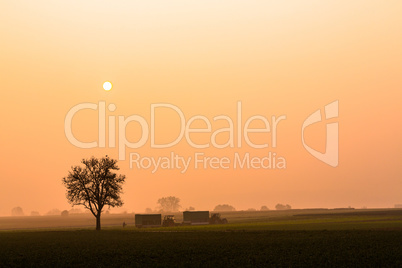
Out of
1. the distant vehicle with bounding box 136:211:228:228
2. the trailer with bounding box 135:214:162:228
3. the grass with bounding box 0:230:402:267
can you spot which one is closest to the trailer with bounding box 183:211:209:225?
the distant vehicle with bounding box 136:211:228:228

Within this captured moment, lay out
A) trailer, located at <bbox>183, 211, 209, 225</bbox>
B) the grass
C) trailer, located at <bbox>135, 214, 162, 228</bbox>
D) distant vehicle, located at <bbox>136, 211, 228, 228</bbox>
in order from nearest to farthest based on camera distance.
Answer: the grass
trailer, located at <bbox>135, 214, 162, 228</bbox>
distant vehicle, located at <bbox>136, 211, 228, 228</bbox>
trailer, located at <bbox>183, 211, 209, 225</bbox>

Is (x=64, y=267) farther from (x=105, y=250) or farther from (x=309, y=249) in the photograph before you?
(x=309, y=249)

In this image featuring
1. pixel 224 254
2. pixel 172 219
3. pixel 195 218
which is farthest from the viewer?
pixel 195 218

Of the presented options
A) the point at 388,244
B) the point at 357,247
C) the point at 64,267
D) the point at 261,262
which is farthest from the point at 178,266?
the point at 388,244

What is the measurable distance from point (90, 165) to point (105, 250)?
177 ft

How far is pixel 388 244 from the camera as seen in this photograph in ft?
175

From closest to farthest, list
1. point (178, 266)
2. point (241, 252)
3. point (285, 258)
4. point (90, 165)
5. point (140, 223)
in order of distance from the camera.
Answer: point (178, 266) < point (285, 258) < point (241, 252) < point (90, 165) < point (140, 223)

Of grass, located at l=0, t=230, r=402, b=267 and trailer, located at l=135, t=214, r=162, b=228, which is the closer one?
grass, located at l=0, t=230, r=402, b=267

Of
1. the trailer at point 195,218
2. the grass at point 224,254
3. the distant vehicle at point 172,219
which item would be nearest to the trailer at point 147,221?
the distant vehicle at point 172,219

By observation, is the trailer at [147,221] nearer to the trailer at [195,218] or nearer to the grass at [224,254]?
the trailer at [195,218]

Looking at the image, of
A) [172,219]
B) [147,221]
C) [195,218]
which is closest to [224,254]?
[147,221]

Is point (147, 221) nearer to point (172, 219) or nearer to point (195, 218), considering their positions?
point (172, 219)

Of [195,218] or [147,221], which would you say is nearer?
[147,221]

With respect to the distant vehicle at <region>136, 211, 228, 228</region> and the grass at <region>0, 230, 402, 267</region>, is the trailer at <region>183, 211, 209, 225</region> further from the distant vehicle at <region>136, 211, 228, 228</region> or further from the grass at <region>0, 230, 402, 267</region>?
the grass at <region>0, 230, 402, 267</region>
